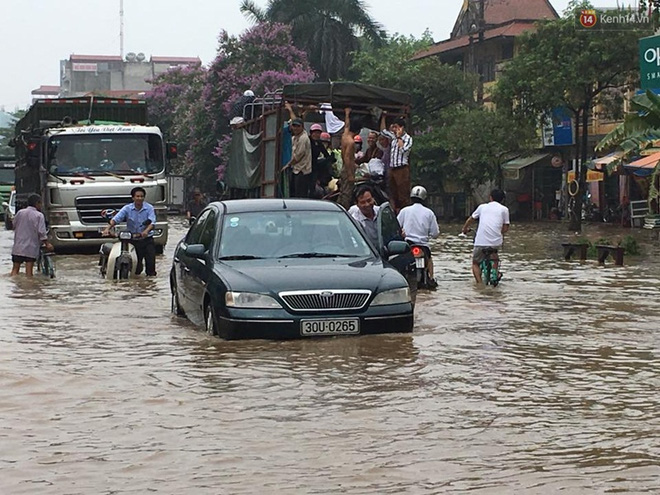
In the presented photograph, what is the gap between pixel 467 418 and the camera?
8547 mm

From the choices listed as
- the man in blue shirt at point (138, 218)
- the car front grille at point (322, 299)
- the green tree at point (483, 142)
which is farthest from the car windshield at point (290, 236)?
the green tree at point (483, 142)

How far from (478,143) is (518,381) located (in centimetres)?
4507

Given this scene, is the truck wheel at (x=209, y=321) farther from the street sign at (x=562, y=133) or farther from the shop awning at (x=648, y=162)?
the street sign at (x=562, y=133)

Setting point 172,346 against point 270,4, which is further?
point 270,4

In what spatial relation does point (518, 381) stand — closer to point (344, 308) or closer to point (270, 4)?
point (344, 308)

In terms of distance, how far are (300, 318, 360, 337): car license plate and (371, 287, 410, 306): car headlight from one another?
302mm

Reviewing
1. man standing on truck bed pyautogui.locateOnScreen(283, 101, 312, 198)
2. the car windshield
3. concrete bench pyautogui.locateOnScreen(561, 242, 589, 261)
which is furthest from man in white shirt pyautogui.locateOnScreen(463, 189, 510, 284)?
concrete bench pyautogui.locateOnScreen(561, 242, 589, 261)

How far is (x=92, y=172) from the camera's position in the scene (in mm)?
27219

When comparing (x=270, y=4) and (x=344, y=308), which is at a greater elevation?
(x=270, y=4)

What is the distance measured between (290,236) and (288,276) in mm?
1143

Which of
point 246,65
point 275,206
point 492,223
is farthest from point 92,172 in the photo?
point 246,65

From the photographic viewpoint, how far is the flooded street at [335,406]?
6887 mm

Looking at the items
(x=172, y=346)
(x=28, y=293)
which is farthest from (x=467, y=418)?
(x=28, y=293)

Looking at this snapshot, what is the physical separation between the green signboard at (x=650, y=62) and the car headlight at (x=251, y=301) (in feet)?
60.8
